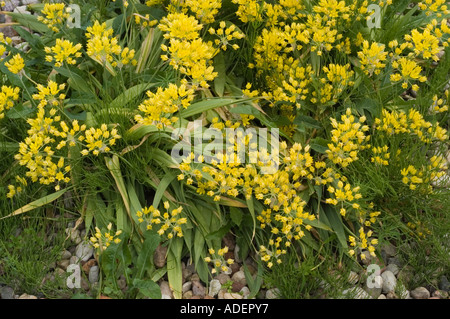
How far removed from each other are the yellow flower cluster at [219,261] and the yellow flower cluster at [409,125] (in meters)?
1.03

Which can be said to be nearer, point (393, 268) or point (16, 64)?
point (16, 64)

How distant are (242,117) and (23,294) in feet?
4.74

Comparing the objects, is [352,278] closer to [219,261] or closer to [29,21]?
[219,261]

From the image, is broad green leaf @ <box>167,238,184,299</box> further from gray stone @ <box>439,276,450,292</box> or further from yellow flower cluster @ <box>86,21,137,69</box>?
gray stone @ <box>439,276,450,292</box>

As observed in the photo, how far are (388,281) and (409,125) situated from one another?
32.2 inches

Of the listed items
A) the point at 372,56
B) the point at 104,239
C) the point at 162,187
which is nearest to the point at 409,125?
the point at 372,56

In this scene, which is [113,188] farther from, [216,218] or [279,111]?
[279,111]

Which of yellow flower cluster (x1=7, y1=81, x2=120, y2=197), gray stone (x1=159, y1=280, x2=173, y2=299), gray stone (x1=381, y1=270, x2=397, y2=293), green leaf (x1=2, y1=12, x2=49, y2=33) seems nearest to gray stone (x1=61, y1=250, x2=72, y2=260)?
yellow flower cluster (x1=7, y1=81, x2=120, y2=197)

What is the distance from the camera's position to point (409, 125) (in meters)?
2.78

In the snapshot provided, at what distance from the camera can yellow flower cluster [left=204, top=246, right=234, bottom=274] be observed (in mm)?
2598

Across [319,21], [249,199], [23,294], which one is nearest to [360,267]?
[249,199]

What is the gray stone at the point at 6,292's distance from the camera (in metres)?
2.57

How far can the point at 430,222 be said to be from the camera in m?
2.69

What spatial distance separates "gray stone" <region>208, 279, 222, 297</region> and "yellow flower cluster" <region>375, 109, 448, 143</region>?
3.79 feet
